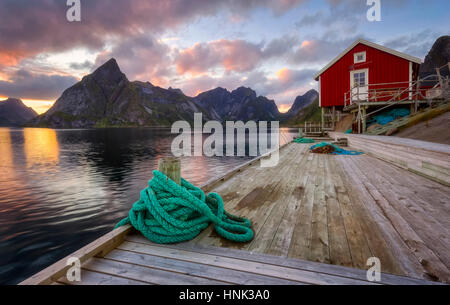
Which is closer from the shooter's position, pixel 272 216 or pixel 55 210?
pixel 272 216

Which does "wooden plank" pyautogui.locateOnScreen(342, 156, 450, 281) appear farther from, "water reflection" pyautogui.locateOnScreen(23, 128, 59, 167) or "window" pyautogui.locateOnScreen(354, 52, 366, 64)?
"water reflection" pyautogui.locateOnScreen(23, 128, 59, 167)

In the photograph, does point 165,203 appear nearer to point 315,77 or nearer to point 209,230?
point 209,230

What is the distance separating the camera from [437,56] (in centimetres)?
→ 9000

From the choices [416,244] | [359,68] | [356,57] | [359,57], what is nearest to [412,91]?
[359,68]

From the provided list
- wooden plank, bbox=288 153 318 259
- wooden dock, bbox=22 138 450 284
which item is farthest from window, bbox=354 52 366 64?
wooden plank, bbox=288 153 318 259

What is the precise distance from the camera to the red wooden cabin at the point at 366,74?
18.4m

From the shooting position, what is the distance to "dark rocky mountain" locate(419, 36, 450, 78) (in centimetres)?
8769

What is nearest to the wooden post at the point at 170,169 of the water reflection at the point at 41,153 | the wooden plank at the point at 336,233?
the wooden plank at the point at 336,233

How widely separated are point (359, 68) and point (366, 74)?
830 millimetres

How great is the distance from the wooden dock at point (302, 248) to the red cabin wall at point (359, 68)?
18740 millimetres

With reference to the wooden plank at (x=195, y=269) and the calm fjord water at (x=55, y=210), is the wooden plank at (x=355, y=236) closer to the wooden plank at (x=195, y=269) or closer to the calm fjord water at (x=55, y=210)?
the wooden plank at (x=195, y=269)

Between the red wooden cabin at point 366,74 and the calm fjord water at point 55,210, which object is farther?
the red wooden cabin at point 366,74

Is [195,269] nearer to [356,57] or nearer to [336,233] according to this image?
[336,233]
